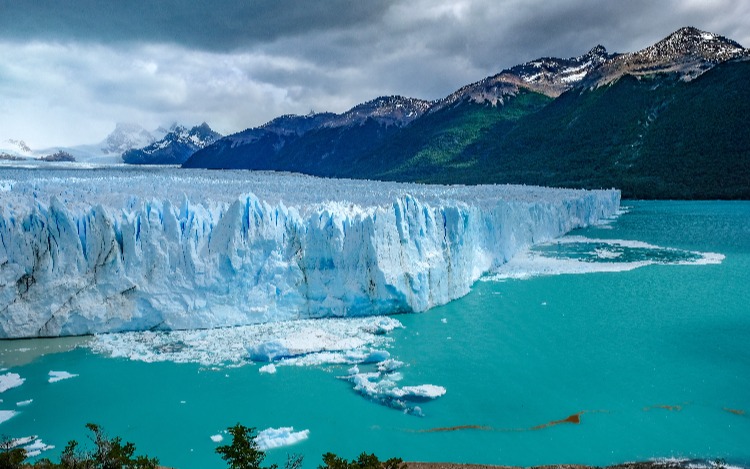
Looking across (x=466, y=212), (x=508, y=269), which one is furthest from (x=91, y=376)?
(x=508, y=269)

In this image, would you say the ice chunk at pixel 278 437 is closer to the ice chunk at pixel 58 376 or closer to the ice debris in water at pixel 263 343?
the ice debris in water at pixel 263 343

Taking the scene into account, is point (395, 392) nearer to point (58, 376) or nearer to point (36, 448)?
point (36, 448)

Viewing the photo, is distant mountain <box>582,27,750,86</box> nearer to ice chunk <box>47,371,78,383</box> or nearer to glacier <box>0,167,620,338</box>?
glacier <box>0,167,620,338</box>

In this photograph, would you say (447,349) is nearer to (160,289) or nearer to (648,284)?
(160,289)

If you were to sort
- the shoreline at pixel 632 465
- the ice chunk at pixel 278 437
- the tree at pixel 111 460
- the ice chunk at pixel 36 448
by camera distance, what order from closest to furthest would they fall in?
the tree at pixel 111 460 → the shoreline at pixel 632 465 → the ice chunk at pixel 36 448 → the ice chunk at pixel 278 437

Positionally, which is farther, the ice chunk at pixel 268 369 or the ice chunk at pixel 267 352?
the ice chunk at pixel 267 352

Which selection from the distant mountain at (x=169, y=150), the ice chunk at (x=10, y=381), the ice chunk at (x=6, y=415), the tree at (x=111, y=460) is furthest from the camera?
the distant mountain at (x=169, y=150)

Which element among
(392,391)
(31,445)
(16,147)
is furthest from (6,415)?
(16,147)

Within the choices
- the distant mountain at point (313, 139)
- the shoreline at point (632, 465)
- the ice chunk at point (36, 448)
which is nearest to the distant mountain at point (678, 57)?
the distant mountain at point (313, 139)
